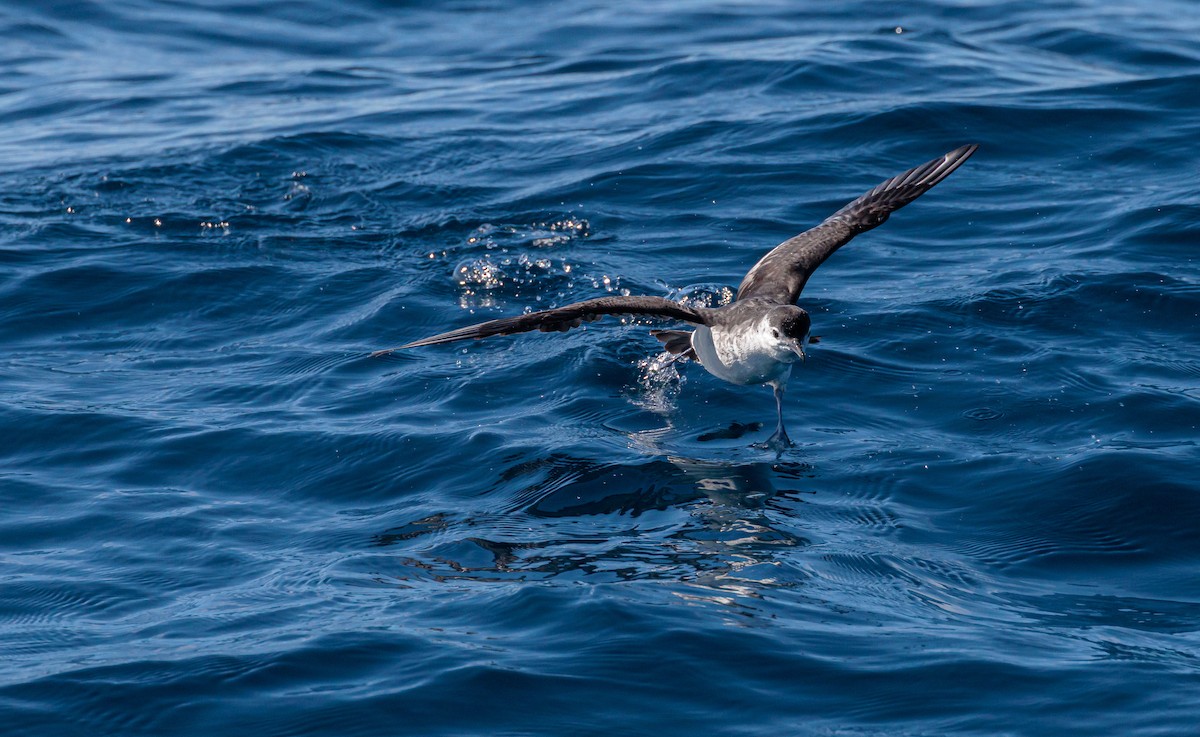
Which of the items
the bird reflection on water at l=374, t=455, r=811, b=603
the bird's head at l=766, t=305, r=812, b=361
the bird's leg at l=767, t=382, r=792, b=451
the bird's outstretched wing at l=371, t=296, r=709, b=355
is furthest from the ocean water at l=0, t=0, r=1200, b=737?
the bird's outstretched wing at l=371, t=296, r=709, b=355

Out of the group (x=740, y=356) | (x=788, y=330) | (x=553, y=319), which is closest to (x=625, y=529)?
(x=553, y=319)

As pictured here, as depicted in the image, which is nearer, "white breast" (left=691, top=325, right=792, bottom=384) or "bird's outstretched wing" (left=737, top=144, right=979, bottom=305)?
"white breast" (left=691, top=325, right=792, bottom=384)

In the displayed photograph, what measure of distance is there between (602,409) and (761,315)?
163 centimetres

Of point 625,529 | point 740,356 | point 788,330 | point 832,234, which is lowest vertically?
point 625,529

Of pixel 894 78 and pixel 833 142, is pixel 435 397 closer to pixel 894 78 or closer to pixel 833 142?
pixel 833 142

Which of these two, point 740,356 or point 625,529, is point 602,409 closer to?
point 740,356

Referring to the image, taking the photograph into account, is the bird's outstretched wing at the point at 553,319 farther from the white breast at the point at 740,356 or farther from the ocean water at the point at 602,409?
the ocean water at the point at 602,409

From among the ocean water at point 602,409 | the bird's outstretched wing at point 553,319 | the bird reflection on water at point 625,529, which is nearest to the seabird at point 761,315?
the bird's outstretched wing at point 553,319

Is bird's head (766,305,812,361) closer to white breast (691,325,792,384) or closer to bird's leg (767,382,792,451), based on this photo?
white breast (691,325,792,384)

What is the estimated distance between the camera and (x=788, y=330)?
345 inches

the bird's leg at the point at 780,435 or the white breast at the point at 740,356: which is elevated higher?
the white breast at the point at 740,356

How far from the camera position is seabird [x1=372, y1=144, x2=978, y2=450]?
8.46 meters

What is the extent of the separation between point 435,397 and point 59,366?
3.22m

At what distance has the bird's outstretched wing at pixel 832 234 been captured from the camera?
33.6 feet
